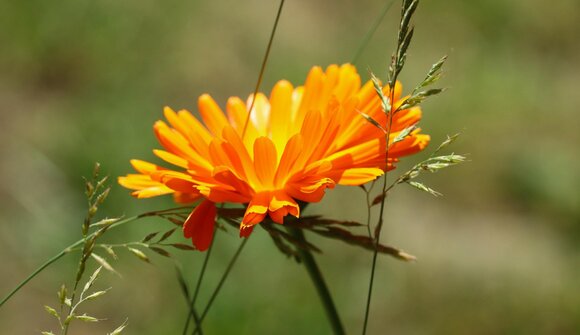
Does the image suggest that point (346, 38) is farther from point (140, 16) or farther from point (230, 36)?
point (140, 16)

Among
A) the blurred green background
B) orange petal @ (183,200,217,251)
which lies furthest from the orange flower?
the blurred green background

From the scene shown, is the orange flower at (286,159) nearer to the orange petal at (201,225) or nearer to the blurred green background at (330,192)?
the orange petal at (201,225)

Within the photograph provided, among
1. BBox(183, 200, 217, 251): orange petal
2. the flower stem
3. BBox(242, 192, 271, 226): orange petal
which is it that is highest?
BBox(242, 192, 271, 226): orange petal

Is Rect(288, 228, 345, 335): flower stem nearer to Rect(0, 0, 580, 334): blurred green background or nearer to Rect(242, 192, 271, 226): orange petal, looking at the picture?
Rect(242, 192, 271, 226): orange petal

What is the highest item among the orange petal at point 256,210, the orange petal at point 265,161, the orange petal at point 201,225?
the orange petal at point 265,161

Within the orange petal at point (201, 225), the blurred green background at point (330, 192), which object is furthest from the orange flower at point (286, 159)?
the blurred green background at point (330, 192)

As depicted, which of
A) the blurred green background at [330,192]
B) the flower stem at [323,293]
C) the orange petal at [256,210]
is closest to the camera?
the orange petal at [256,210]
